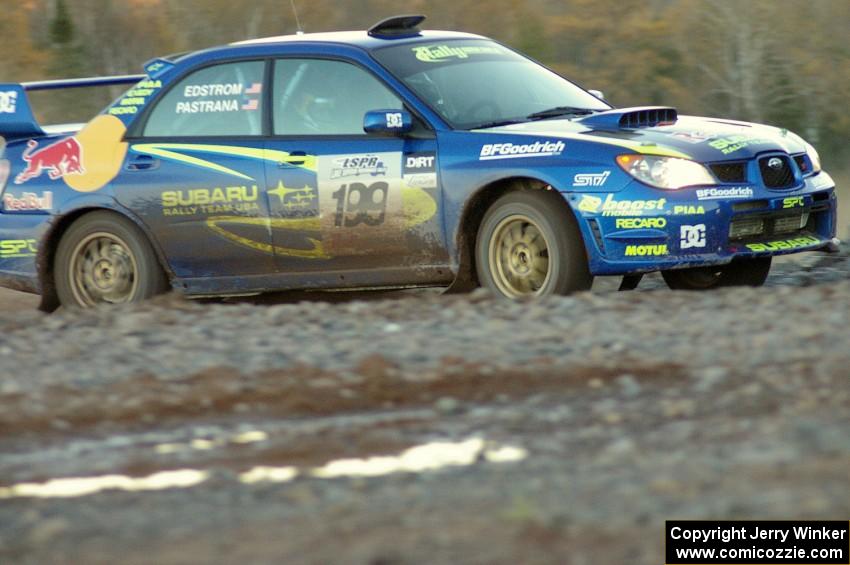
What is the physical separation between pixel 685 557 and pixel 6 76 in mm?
32714

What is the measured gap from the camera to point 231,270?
28.3ft

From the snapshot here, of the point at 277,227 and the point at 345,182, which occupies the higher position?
the point at 345,182

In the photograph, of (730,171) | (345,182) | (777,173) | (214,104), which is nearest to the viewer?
(730,171)

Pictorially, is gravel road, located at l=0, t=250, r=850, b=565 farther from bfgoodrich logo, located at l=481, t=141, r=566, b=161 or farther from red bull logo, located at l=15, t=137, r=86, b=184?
red bull logo, located at l=15, t=137, r=86, b=184

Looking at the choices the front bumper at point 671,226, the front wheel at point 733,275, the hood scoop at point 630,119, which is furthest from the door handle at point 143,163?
the front wheel at point 733,275

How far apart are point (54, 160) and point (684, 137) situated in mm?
3786

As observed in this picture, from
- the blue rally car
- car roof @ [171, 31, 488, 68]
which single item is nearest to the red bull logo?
the blue rally car

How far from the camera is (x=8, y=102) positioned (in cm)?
927

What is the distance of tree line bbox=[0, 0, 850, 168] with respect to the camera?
2714 cm

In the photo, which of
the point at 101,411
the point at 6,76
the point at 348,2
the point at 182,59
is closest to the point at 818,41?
the point at 348,2

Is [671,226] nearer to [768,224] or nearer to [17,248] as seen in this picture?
[768,224]

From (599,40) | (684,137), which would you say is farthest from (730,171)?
(599,40)

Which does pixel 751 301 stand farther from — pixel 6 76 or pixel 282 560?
pixel 6 76

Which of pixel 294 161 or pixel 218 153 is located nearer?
pixel 294 161
